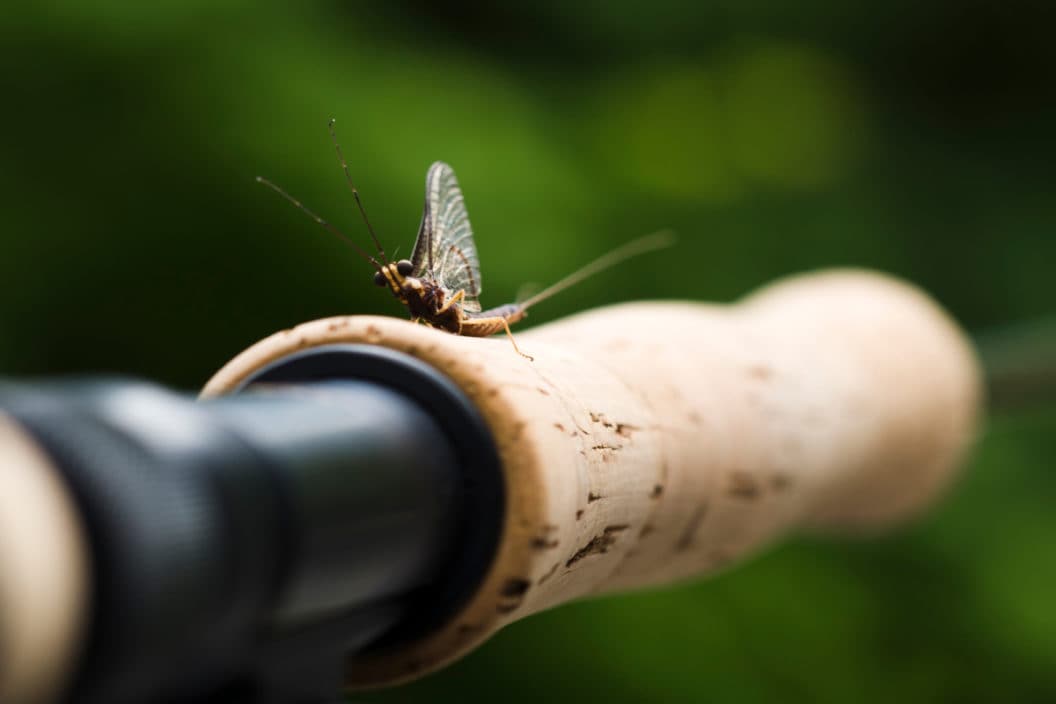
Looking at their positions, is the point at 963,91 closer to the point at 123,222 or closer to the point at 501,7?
the point at 501,7

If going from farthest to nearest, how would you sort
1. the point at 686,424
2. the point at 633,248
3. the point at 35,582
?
the point at 633,248
the point at 686,424
the point at 35,582

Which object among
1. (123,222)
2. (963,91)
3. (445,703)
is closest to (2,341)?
(123,222)

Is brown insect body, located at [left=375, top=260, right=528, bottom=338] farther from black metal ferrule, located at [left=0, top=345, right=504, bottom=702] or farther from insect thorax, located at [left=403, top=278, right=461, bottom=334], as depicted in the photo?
black metal ferrule, located at [left=0, top=345, right=504, bottom=702]

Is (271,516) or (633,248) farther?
(633,248)

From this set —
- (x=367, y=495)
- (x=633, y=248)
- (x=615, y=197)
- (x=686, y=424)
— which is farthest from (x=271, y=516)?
(x=615, y=197)

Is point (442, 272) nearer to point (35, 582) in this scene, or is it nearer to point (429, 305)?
point (429, 305)

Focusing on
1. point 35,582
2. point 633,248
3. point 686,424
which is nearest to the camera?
point 35,582

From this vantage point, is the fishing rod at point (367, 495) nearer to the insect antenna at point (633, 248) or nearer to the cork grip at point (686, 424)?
the cork grip at point (686, 424)

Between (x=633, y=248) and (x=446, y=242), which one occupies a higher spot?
(x=446, y=242)
